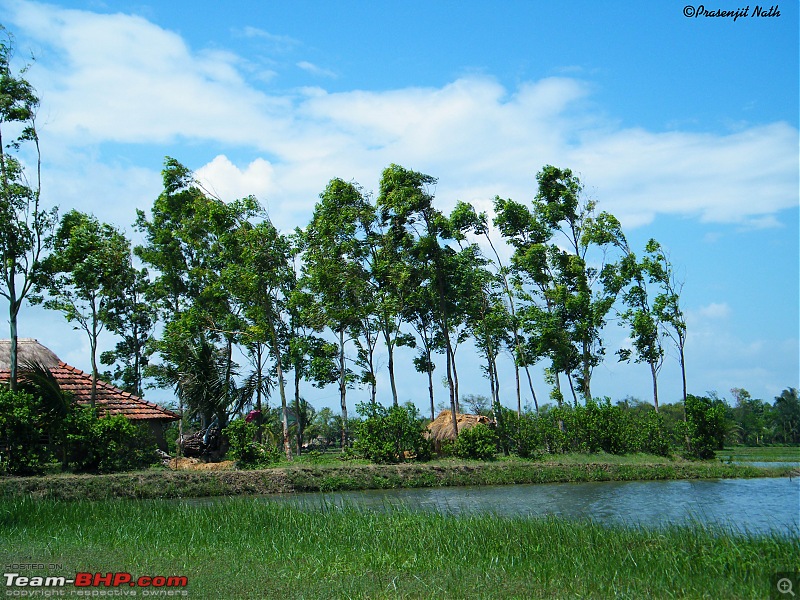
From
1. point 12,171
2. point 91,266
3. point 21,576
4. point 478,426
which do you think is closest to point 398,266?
point 478,426

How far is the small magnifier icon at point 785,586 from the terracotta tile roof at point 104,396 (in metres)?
22.3

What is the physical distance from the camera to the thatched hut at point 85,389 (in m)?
25.1

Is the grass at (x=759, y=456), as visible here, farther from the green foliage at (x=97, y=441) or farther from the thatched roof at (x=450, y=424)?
the green foliage at (x=97, y=441)

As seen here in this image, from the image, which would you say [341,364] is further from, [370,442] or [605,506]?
[605,506]

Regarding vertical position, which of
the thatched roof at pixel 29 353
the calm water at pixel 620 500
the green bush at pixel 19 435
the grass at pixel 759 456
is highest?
the thatched roof at pixel 29 353

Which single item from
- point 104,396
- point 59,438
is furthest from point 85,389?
point 59,438

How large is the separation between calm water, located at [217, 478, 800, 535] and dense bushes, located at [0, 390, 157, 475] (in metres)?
5.51

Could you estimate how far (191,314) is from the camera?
29.0 meters

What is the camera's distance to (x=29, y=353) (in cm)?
2612

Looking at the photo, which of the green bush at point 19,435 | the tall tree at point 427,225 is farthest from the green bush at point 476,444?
the green bush at point 19,435

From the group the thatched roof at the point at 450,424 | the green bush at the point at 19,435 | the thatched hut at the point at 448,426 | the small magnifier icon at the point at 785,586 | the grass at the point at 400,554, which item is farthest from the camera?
the thatched roof at the point at 450,424

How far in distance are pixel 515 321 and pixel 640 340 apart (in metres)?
5.35

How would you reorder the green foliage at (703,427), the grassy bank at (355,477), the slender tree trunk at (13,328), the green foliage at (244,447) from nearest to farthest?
the grassy bank at (355,477) → the slender tree trunk at (13,328) → the green foliage at (244,447) → the green foliage at (703,427)

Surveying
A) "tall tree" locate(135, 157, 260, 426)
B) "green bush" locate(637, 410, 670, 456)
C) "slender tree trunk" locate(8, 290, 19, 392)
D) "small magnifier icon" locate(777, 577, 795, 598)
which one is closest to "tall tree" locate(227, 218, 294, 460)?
"tall tree" locate(135, 157, 260, 426)
